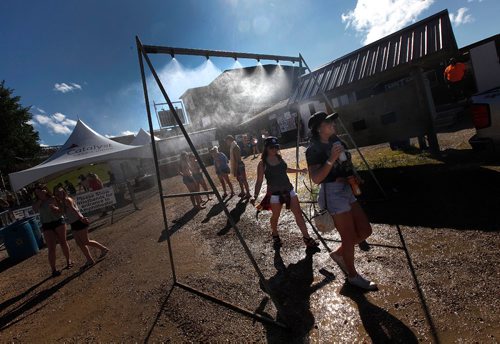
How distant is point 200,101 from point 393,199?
3993cm

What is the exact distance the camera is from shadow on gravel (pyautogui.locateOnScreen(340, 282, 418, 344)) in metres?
2.41

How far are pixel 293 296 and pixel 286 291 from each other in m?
0.16

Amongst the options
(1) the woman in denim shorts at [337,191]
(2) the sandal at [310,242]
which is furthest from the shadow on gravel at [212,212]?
(1) the woman in denim shorts at [337,191]

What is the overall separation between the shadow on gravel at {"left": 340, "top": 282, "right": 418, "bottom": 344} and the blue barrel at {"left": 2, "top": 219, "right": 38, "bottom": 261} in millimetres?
10369

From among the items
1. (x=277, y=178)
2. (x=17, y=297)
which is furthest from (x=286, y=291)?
(x=17, y=297)

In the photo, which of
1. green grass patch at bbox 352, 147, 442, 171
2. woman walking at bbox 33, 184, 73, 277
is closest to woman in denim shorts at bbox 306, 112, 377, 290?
green grass patch at bbox 352, 147, 442, 171

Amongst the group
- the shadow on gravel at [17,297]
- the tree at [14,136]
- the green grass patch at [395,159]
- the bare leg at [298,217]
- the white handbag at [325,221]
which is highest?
the tree at [14,136]

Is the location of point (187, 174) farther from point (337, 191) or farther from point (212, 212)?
point (337, 191)

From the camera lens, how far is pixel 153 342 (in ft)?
10.8

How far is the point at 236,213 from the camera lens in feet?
25.1

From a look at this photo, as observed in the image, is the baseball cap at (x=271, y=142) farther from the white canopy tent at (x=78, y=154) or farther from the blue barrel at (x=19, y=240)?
the white canopy tent at (x=78, y=154)

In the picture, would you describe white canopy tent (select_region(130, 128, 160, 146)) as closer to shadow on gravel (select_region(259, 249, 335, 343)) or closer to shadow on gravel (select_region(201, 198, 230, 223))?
shadow on gravel (select_region(201, 198, 230, 223))

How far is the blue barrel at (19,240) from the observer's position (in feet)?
28.6

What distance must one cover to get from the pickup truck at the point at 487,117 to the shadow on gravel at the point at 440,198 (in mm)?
720
